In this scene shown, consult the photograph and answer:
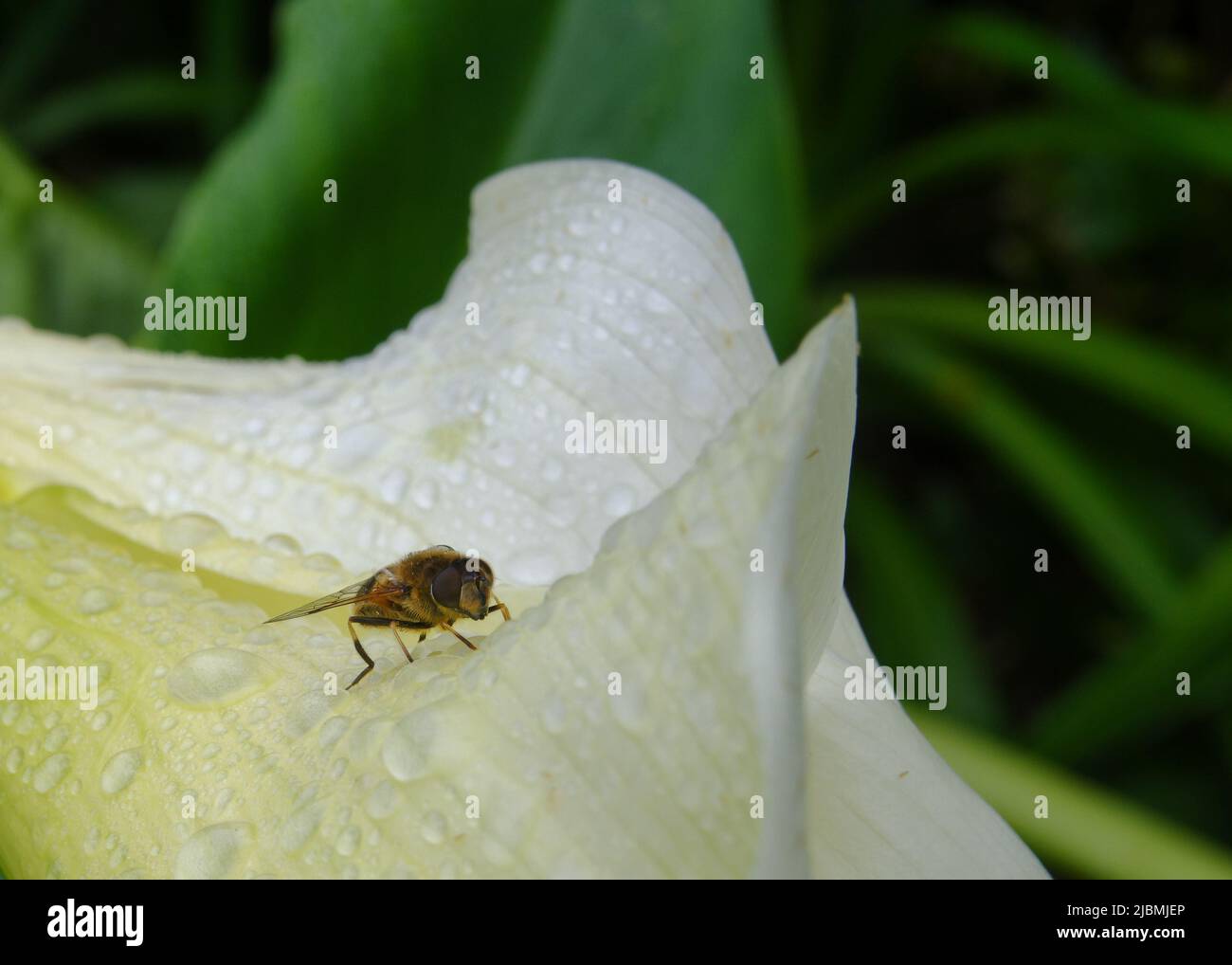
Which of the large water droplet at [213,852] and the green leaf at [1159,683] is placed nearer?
the large water droplet at [213,852]

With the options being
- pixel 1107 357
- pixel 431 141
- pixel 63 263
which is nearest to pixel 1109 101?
pixel 1107 357

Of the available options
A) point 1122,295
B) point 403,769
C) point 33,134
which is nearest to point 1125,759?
point 1122,295

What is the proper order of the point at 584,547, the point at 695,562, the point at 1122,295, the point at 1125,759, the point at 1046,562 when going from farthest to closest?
the point at 1122,295, the point at 1046,562, the point at 1125,759, the point at 584,547, the point at 695,562

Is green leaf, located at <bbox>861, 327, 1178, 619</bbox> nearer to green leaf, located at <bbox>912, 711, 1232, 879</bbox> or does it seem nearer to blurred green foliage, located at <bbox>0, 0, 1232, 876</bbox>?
blurred green foliage, located at <bbox>0, 0, 1232, 876</bbox>

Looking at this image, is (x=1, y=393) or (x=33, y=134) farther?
(x=33, y=134)

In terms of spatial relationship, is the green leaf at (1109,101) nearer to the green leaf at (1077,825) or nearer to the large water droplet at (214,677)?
the green leaf at (1077,825)

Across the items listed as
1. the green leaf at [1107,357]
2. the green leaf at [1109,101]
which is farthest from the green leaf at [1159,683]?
the green leaf at [1109,101]
